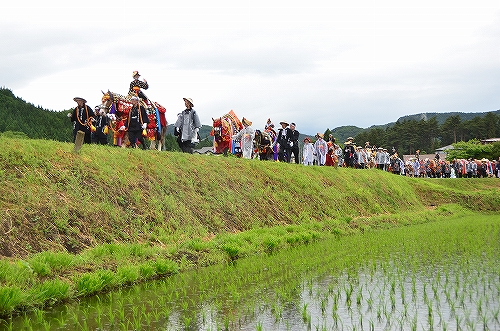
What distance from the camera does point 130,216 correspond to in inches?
391

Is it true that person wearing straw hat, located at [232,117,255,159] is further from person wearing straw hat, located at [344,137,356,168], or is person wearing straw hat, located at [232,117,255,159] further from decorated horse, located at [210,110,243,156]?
person wearing straw hat, located at [344,137,356,168]

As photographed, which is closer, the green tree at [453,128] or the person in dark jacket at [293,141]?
the person in dark jacket at [293,141]

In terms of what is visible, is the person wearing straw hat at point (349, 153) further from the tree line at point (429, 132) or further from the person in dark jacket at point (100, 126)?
the tree line at point (429, 132)

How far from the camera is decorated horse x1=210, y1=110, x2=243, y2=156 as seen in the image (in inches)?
808

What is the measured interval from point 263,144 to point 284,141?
0.92 meters

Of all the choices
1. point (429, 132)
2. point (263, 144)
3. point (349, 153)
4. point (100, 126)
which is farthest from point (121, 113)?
point (429, 132)

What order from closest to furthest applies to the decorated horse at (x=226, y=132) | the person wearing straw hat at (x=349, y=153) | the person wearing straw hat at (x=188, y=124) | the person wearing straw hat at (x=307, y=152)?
the person wearing straw hat at (x=188, y=124)
the decorated horse at (x=226, y=132)
the person wearing straw hat at (x=307, y=152)
the person wearing straw hat at (x=349, y=153)

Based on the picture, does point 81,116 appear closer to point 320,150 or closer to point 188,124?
point 188,124

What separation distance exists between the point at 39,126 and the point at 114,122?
28.6m

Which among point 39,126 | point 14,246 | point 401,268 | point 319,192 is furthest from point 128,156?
point 39,126

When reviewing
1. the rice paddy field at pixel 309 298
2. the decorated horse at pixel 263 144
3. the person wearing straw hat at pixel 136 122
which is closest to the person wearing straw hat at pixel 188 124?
the person wearing straw hat at pixel 136 122

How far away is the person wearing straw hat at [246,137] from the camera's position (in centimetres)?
2062

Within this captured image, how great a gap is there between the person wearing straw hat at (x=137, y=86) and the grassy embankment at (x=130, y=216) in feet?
9.44

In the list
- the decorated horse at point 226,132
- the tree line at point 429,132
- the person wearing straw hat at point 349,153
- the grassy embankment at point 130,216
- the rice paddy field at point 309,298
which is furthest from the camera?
the tree line at point 429,132
